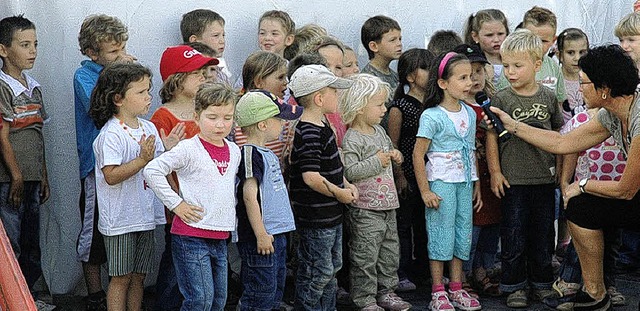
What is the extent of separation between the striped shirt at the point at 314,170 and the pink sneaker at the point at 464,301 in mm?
987

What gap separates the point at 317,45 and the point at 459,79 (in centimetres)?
94

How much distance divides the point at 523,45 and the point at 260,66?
5.36 feet

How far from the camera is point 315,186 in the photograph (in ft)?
18.2

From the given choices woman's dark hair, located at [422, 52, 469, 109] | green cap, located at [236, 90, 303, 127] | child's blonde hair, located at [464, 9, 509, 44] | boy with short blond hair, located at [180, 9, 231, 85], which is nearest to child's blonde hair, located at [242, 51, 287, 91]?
boy with short blond hair, located at [180, 9, 231, 85]

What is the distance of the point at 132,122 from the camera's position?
5.31 meters

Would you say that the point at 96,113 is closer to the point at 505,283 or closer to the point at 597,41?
the point at 505,283

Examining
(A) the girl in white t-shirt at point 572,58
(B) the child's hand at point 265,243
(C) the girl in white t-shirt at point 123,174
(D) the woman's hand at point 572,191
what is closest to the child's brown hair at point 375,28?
(A) the girl in white t-shirt at point 572,58

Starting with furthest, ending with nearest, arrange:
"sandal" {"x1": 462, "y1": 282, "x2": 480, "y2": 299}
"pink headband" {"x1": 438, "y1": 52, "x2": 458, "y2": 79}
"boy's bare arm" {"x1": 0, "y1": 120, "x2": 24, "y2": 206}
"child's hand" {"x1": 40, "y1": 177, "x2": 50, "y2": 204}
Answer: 1. "sandal" {"x1": 462, "y1": 282, "x2": 480, "y2": 299}
2. "pink headband" {"x1": 438, "y1": 52, "x2": 458, "y2": 79}
3. "child's hand" {"x1": 40, "y1": 177, "x2": 50, "y2": 204}
4. "boy's bare arm" {"x1": 0, "y1": 120, "x2": 24, "y2": 206}

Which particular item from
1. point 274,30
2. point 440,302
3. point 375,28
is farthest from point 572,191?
point 274,30

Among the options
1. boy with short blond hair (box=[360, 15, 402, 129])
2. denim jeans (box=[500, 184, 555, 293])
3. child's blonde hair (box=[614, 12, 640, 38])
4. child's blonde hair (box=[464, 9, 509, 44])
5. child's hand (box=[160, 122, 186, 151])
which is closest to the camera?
child's hand (box=[160, 122, 186, 151])

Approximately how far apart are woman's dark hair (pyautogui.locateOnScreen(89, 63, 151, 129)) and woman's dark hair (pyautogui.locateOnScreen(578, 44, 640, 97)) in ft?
8.12

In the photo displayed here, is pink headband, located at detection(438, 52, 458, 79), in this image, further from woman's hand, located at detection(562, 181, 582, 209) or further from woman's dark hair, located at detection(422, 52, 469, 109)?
woman's hand, located at detection(562, 181, 582, 209)

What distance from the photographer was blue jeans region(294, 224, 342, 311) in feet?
18.4

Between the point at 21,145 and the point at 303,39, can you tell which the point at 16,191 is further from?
the point at 303,39
